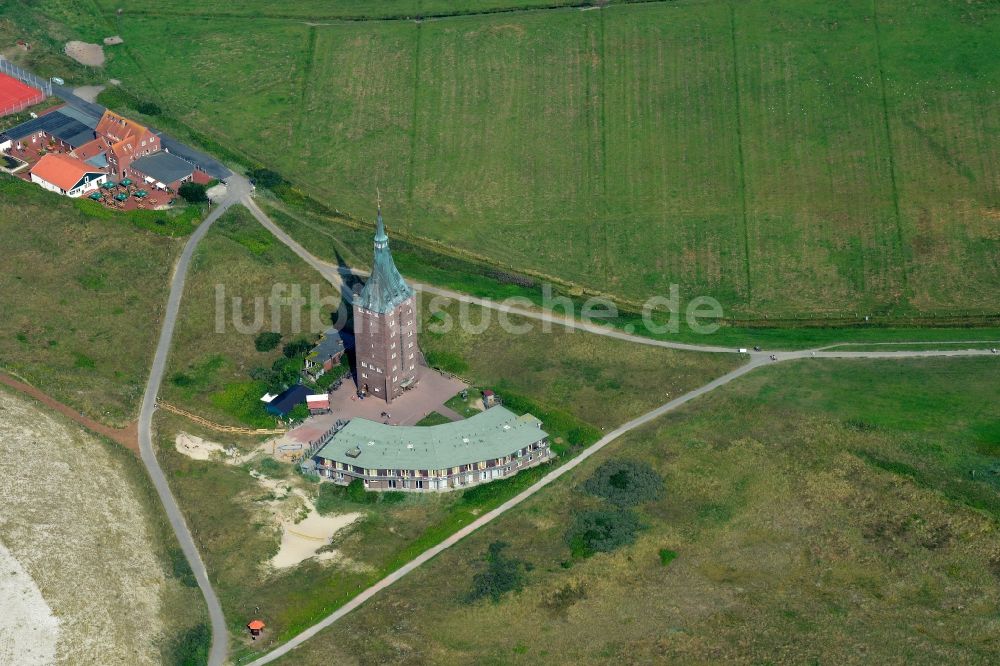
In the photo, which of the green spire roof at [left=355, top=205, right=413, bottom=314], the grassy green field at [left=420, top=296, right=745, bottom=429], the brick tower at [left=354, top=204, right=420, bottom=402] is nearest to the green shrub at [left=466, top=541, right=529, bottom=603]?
the grassy green field at [left=420, top=296, right=745, bottom=429]

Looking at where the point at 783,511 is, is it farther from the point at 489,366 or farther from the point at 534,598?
the point at 489,366

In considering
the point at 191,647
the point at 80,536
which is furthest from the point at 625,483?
the point at 80,536

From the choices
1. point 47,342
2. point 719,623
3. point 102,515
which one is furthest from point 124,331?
point 719,623

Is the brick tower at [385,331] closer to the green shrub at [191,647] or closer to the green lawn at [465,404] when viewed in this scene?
the green lawn at [465,404]

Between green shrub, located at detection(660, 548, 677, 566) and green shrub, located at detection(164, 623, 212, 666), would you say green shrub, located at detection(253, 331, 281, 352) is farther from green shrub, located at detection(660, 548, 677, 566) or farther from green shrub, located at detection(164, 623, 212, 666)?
green shrub, located at detection(660, 548, 677, 566)

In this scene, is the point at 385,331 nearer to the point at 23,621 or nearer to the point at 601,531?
the point at 601,531

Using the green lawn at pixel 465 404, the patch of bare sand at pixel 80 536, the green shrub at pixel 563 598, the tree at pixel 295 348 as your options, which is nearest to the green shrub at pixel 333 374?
the tree at pixel 295 348

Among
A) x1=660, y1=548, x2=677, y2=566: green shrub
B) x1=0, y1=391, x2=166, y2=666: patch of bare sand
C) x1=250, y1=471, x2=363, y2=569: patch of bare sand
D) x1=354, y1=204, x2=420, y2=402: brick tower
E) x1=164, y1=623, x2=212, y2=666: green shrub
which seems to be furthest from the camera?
x1=354, y1=204, x2=420, y2=402: brick tower
